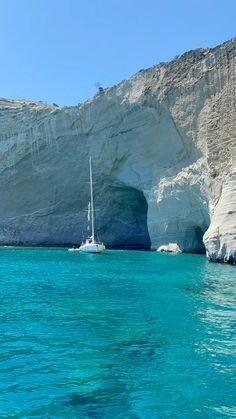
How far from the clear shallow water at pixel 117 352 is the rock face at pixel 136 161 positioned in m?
13.4

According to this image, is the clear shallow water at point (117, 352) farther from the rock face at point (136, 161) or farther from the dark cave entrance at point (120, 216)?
the dark cave entrance at point (120, 216)

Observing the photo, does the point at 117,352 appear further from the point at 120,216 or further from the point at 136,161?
the point at 120,216

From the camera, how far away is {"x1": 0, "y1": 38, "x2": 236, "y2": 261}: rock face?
35.9 m

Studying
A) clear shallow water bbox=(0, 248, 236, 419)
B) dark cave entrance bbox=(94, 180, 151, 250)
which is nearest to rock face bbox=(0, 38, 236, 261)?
dark cave entrance bbox=(94, 180, 151, 250)

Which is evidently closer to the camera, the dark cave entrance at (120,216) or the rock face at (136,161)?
the rock face at (136,161)

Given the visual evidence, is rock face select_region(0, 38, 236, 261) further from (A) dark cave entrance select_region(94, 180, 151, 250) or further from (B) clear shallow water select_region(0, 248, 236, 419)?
(B) clear shallow water select_region(0, 248, 236, 419)

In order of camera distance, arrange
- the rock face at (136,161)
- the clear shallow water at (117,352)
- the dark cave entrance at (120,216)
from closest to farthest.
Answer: the clear shallow water at (117,352)
the rock face at (136,161)
the dark cave entrance at (120,216)

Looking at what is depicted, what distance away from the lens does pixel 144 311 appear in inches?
506

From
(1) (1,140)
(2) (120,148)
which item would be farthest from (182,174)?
(1) (1,140)

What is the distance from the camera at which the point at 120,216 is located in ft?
159

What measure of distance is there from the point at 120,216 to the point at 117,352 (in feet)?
130

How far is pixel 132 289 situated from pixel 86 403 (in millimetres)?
10779

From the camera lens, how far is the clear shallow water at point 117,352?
663 centimetres

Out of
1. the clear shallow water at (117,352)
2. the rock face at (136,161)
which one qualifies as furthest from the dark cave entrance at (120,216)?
the clear shallow water at (117,352)
